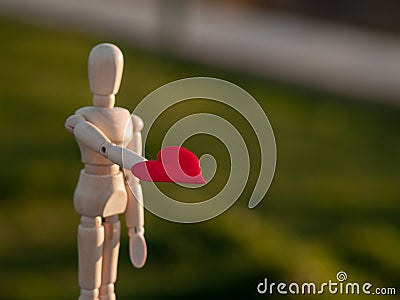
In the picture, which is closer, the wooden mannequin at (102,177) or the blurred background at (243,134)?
the wooden mannequin at (102,177)

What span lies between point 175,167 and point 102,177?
222 millimetres

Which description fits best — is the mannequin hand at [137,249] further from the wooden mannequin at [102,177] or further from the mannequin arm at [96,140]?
the mannequin arm at [96,140]

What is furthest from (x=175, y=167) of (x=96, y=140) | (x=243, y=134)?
(x=243, y=134)

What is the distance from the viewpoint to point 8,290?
2.04 m

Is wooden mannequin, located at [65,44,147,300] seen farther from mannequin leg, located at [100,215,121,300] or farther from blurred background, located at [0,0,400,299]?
blurred background, located at [0,0,400,299]

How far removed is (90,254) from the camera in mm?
1159

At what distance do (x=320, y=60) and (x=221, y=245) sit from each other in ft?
12.0

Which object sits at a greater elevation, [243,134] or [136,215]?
[243,134]

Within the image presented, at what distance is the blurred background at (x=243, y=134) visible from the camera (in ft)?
7.07

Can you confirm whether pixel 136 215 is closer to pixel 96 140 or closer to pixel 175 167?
pixel 96 140

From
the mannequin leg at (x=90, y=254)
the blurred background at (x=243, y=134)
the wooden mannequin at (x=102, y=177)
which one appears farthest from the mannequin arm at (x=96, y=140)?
the blurred background at (x=243, y=134)

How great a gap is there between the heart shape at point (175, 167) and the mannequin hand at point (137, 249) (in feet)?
0.79

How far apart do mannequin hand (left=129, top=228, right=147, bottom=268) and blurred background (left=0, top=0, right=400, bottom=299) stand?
0.62 meters

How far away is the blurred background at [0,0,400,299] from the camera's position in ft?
7.07
